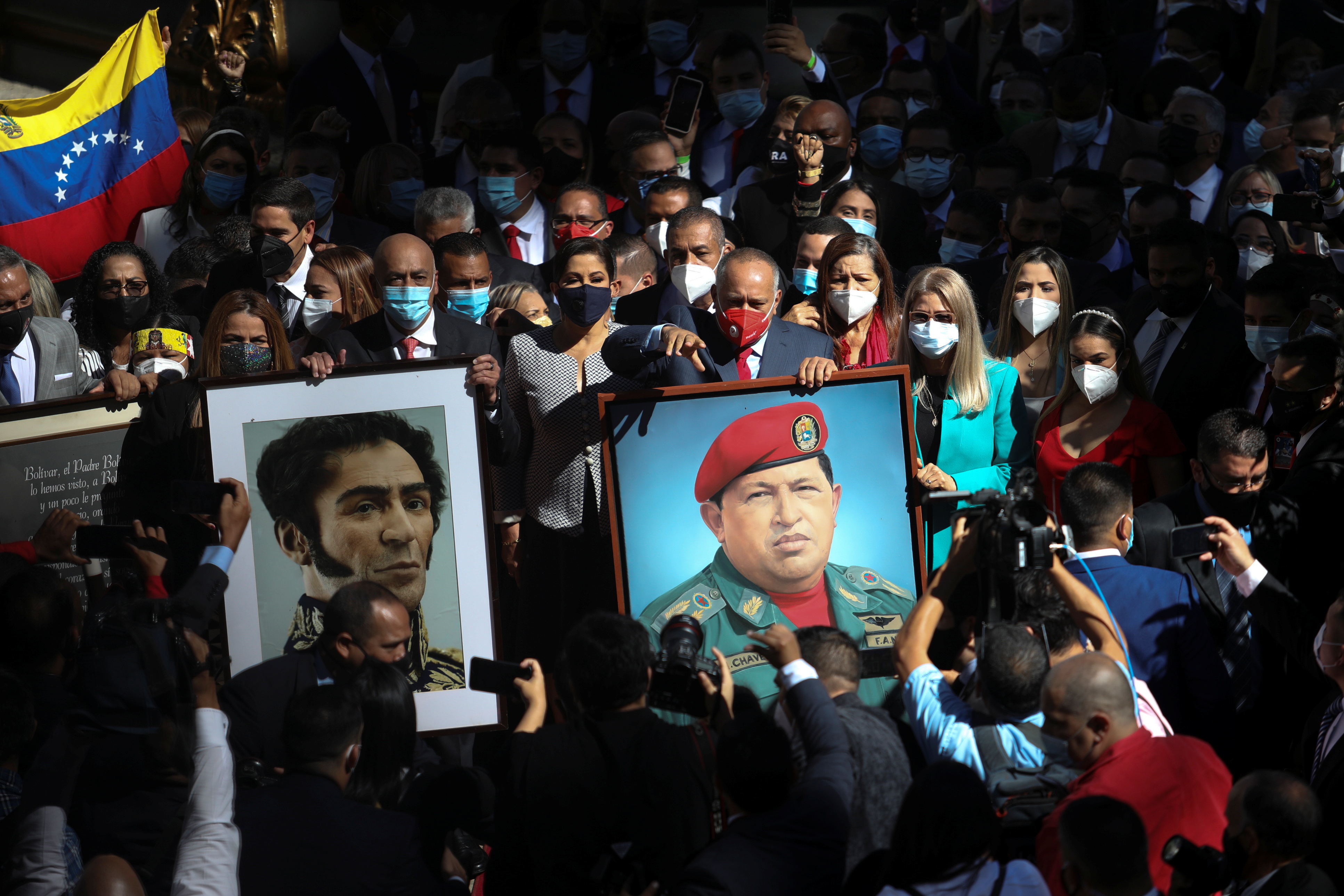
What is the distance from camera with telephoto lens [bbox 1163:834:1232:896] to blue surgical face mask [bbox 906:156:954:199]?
5842mm

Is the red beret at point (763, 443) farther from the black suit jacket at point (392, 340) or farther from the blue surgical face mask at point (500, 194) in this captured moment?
the blue surgical face mask at point (500, 194)

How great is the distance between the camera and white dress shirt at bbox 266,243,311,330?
6992 mm

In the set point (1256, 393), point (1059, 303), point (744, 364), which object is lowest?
point (1256, 393)

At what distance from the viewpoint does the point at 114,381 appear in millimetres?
5602

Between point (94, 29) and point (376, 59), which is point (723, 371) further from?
point (94, 29)

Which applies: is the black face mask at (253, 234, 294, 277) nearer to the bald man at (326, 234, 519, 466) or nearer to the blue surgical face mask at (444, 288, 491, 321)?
the blue surgical face mask at (444, 288, 491, 321)

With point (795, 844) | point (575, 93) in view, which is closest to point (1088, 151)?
point (575, 93)

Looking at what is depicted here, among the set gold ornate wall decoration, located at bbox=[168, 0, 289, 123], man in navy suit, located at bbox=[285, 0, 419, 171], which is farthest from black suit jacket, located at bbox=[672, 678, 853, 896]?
gold ornate wall decoration, located at bbox=[168, 0, 289, 123]

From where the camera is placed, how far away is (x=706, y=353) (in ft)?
18.5

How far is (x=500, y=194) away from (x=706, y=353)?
10.5ft

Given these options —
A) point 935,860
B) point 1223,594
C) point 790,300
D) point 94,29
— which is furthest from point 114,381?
point 94,29

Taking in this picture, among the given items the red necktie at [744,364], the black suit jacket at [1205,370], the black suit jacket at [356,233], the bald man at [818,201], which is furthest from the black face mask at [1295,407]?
the black suit jacket at [356,233]

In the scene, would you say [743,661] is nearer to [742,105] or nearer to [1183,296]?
[1183,296]

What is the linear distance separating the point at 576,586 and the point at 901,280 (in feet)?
8.76
